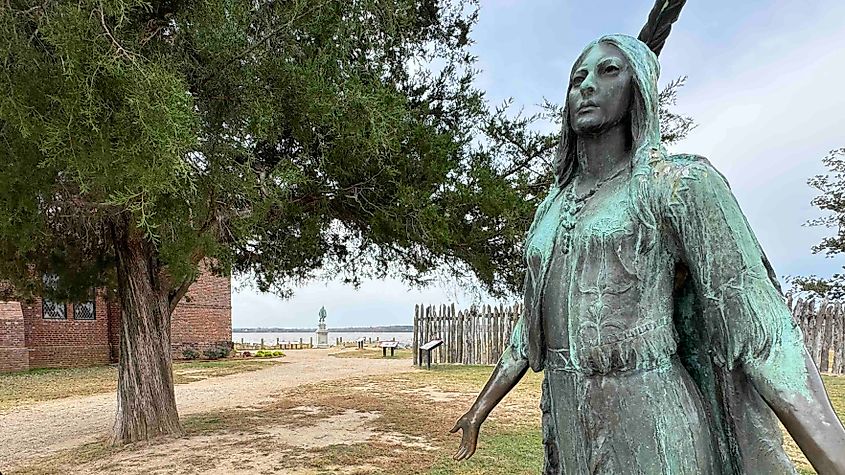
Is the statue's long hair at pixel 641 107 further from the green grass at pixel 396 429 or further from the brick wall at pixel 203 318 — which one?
the brick wall at pixel 203 318

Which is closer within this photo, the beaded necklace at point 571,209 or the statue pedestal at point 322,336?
the beaded necklace at point 571,209

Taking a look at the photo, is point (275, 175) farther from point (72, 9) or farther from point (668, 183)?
point (668, 183)

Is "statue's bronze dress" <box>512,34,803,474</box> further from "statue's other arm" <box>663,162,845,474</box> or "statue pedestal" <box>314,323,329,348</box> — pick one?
"statue pedestal" <box>314,323,329,348</box>

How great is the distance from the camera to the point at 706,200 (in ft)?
4.35

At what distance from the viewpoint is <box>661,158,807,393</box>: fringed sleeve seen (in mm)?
Answer: 1252

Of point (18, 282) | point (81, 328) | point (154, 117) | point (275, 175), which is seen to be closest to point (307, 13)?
point (275, 175)

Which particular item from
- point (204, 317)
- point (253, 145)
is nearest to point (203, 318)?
point (204, 317)

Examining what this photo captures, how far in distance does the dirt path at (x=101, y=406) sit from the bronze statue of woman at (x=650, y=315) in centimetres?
910

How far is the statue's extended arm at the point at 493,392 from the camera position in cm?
170

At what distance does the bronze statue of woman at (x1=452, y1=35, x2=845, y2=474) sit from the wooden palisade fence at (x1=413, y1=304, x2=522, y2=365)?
16336 mm

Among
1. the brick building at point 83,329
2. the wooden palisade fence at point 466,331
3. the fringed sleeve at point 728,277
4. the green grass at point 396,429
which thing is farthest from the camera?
the brick building at point 83,329

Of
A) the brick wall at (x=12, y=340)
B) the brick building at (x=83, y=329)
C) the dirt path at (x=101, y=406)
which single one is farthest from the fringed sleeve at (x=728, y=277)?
the brick wall at (x=12, y=340)

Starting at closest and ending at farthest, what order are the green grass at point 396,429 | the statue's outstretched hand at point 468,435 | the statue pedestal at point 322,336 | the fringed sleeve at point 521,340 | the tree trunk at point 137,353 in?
the fringed sleeve at point 521,340 → the statue's outstretched hand at point 468,435 → the green grass at point 396,429 → the tree trunk at point 137,353 → the statue pedestal at point 322,336

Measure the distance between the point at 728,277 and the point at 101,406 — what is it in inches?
580
